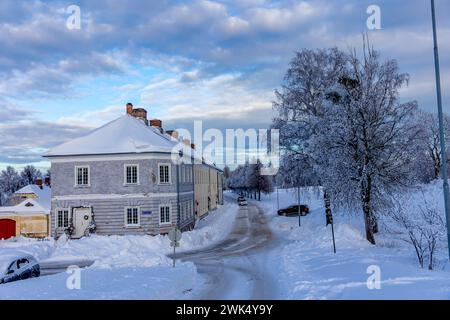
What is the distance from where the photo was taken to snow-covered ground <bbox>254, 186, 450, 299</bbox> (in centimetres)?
1226

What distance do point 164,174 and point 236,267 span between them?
1354 cm

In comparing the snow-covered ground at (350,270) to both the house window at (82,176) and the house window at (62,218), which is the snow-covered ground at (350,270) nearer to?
the house window at (82,176)

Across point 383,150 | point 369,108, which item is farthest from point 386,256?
point 369,108

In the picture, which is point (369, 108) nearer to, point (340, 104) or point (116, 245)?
point (340, 104)

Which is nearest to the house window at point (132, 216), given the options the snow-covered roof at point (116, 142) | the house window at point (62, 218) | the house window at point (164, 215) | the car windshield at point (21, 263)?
the house window at point (164, 215)

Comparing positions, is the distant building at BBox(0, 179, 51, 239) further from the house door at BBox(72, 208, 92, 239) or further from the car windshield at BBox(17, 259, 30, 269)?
the car windshield at BBox(17, 259, 30, 269)

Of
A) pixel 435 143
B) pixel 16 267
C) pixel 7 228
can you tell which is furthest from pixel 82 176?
pixel 435 143

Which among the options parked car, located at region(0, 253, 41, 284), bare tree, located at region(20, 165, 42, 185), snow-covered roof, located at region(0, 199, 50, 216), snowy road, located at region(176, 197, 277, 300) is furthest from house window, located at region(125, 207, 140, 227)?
bare tree, located at region(20, 165, 42, 185)

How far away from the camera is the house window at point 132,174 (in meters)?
32.4

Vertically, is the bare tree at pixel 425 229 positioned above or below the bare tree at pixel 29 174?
below

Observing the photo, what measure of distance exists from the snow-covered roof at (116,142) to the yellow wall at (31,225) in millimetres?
12345

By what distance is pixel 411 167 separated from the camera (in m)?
24.0

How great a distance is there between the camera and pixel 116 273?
55.6ft
